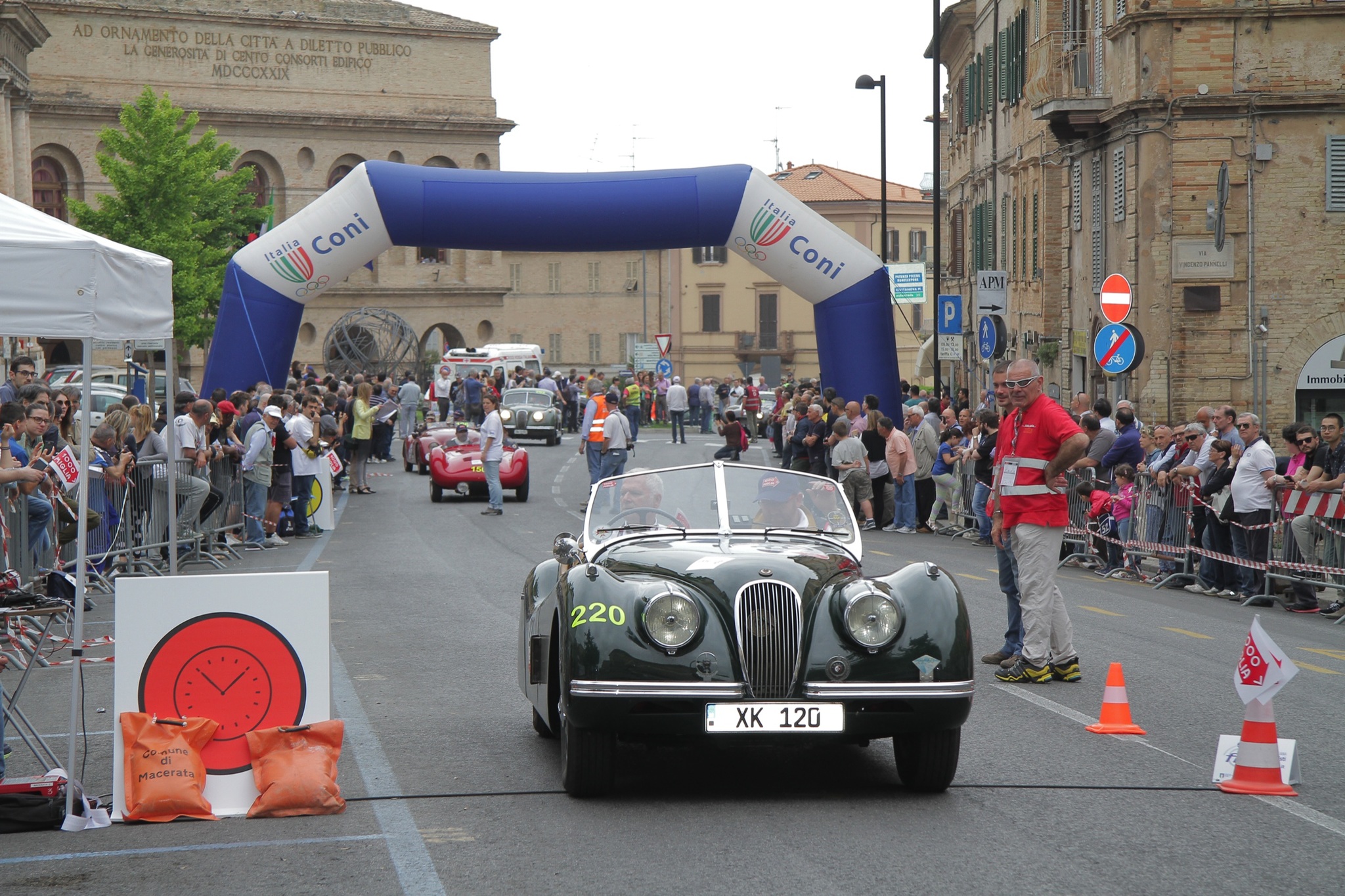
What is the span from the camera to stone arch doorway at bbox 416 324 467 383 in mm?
68250

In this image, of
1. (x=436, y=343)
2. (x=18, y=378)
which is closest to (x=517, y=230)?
(x=18, y=378)

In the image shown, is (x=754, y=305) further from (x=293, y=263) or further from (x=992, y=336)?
(x=293, y=263)

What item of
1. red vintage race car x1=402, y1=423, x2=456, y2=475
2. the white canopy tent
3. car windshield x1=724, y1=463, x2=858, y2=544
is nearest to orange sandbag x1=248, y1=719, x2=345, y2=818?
the white canopy tent

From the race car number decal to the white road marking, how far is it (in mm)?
2873

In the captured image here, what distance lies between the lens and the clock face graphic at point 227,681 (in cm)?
682

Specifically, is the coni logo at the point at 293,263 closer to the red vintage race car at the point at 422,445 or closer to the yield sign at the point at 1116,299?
the red vintage race car at the point at 422,445

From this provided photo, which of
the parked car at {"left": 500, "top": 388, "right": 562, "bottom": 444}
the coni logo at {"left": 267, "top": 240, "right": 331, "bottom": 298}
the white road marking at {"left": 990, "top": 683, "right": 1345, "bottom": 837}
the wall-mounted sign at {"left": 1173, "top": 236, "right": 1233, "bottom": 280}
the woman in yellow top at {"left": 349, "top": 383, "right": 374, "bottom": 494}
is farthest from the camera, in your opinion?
the parked car at {"left": 500, "top": 388, "right": 562, "bottom": 444}

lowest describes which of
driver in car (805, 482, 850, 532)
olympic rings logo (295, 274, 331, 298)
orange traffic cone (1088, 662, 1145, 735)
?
orange traffic cone (1088, 662, 1145, 735)

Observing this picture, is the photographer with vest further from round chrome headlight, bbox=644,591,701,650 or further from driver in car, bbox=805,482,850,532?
round chrome headlight, bbox=644,591,701,650

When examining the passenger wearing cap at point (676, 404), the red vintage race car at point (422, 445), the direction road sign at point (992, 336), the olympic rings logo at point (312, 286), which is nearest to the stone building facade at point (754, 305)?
the passenger wearing cap at point (676, 404)

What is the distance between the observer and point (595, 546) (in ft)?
26.6

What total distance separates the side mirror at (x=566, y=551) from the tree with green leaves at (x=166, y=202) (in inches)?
1672

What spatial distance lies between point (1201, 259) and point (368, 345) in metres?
41.8

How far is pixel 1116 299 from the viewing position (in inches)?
735
